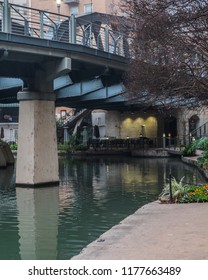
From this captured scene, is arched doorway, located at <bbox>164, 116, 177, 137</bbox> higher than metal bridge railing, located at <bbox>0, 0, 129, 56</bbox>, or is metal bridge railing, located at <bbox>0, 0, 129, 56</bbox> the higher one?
metal bridge railing, located at <bbox>0, 0, 129, 56</bbox>

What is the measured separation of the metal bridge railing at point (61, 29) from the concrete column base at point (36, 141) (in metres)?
3.02

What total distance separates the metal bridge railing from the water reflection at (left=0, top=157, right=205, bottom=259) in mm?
6967

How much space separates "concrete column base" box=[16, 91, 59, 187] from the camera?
982 inches

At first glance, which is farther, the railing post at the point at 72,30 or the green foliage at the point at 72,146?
the green foliage at the point at 72,146

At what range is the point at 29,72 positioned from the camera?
2577 cm

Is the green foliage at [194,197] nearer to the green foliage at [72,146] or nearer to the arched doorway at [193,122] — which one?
the green foliage at [72,146]

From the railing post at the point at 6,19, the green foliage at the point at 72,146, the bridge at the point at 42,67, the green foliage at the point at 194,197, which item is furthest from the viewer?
the green foliage at the point at 72,146

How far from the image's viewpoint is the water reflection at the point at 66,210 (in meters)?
12.1

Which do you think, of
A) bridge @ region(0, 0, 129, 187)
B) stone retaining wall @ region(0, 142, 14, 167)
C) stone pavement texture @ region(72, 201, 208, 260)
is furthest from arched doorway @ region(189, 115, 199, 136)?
stone pavement texture @ region(72, 201, 208, 260)

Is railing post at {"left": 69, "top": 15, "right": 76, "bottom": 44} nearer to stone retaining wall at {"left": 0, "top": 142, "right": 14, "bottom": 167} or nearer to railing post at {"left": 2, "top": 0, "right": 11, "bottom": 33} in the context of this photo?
railing post at {"left": 2, "top": 0, "right": 11, "bottom": 33}

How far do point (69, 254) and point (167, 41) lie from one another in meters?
12.0

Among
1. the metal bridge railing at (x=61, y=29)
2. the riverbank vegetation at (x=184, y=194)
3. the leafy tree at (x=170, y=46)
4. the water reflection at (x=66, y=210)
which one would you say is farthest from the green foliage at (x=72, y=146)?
the riverbank vegetation at (x=184, y=194)

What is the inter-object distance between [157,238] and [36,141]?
52.8 ft

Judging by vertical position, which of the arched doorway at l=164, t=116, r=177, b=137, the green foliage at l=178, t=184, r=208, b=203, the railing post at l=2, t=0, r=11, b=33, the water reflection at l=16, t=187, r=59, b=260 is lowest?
the water reflection at l=16, t=187, r=59, b=260
